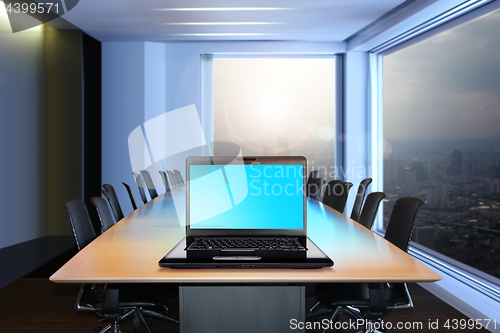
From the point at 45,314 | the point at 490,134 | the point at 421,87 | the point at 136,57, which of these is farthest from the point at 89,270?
the point at 136,57

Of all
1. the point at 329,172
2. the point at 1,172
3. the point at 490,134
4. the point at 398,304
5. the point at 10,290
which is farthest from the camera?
the point at 329,172

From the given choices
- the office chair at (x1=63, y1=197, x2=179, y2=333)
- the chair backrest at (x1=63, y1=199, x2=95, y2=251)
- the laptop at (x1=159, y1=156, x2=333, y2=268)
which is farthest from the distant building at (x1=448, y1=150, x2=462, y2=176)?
the chair backrest at (x1=63, y1=199, x2=95, y2=251)

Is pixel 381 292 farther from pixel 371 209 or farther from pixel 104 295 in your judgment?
pixel 104 295

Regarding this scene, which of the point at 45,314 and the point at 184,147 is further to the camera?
the point at 184,147

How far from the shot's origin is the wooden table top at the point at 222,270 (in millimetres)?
1200

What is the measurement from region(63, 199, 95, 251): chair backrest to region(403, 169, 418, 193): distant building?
461 cm

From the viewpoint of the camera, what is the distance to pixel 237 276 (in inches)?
47.5

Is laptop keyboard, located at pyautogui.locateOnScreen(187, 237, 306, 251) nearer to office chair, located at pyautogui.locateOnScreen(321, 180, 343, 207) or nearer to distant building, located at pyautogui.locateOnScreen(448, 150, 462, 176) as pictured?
office chair, located at pyautogui.locateOnScreen(321, 180, 343, 207)

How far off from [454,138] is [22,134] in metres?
5.88

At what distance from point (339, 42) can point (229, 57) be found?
2.03 meters

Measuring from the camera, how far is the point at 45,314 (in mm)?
3027

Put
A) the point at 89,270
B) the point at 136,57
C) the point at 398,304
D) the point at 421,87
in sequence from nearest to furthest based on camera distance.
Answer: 1. the point at 89,270
2. the point at 398,304
3. the point at 421,87
4. the point at 136,57

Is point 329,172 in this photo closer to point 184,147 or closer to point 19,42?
point 184,147

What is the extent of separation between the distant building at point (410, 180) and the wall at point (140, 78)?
255 centimetres
